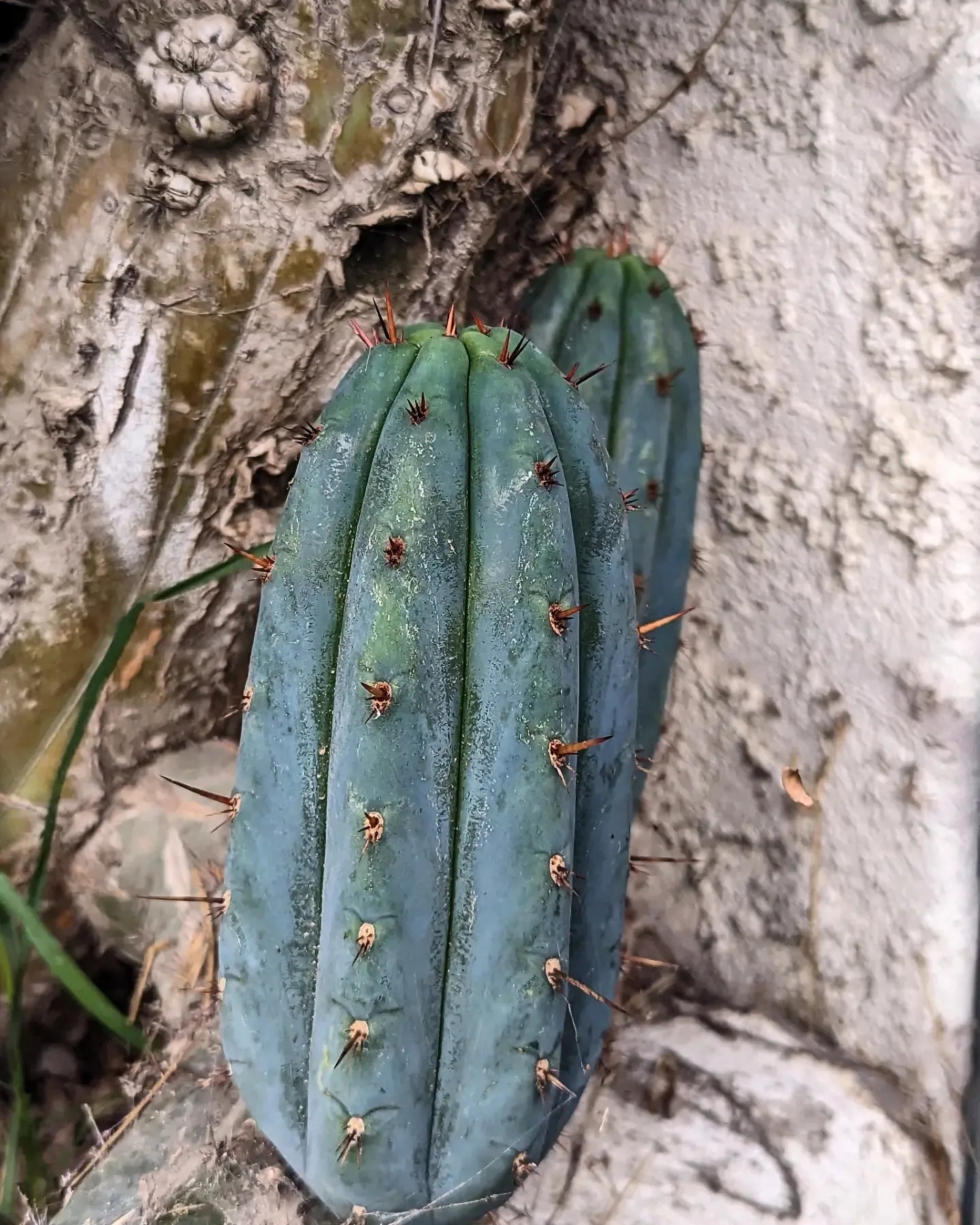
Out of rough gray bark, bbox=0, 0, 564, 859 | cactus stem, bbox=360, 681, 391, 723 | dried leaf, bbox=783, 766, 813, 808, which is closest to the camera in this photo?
cactus stem, bbox=360, 681, 391, 723

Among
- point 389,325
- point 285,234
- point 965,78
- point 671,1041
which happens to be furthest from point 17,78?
point 671,1041

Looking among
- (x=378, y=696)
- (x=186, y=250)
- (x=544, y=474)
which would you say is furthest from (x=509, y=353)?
(x=186, y=250)

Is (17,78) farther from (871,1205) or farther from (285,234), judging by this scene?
(871,1205)

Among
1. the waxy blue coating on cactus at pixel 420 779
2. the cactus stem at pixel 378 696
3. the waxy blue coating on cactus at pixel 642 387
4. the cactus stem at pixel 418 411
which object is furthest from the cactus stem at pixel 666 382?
the cactus stem at pixel 378 696

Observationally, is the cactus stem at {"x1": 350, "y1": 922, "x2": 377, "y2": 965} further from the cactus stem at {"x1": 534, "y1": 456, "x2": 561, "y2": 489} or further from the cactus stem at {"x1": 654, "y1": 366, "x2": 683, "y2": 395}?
the cactus stem at {"x1": 654, "y1": 366, "x2": 683, "y2": 395}

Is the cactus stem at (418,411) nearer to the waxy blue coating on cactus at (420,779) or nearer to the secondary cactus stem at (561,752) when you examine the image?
the waxy blue coating on cactus at (420,779)

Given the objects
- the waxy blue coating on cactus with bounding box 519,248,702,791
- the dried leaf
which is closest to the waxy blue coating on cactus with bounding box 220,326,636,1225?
the waxy blue coating on cactus with bounding box 519,248,702,791
